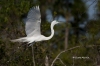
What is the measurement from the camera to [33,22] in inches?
548

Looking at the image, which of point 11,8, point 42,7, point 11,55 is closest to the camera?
point 11,55

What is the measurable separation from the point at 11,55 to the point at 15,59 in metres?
0.26

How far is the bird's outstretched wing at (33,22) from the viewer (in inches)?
533

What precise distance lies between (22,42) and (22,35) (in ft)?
1.06

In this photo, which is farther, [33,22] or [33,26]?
[33,26]

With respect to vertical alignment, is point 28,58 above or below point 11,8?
below

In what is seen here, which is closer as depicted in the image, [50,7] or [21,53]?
[21,53]

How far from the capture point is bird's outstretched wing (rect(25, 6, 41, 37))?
Answer: 13.5 m

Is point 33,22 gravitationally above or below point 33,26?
above

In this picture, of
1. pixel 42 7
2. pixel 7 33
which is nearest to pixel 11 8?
pixel 7 33

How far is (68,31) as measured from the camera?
2861 cm

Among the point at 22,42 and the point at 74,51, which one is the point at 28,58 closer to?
the point at 22,42

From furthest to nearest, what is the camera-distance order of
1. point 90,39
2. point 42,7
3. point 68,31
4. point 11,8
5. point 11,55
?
point 68,31 < point 42,7 < point 11,8 < point 90,39 < point 11,55

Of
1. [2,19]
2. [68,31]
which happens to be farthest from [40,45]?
[68,31]
